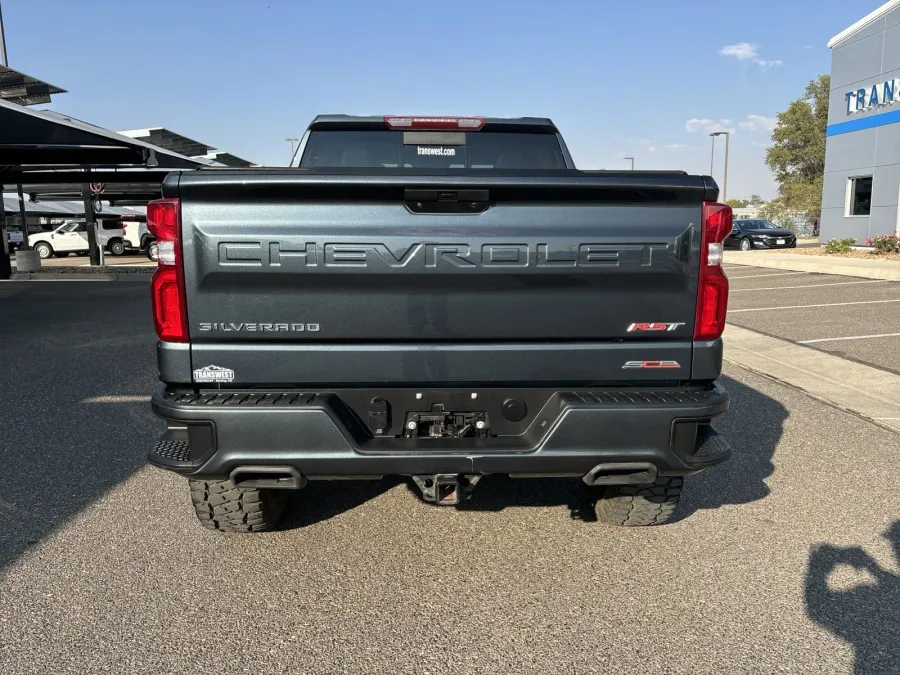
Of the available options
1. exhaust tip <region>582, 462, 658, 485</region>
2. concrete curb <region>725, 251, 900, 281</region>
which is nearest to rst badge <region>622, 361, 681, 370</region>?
exhaust tip <region>582, 462, 658, 485</region>

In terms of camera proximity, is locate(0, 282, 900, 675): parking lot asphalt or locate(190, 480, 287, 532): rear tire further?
locate(190, 480, 287, 532): rear tire

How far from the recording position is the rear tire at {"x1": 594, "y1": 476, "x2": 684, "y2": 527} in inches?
141

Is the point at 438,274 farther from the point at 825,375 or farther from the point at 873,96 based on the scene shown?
the point at 873,96

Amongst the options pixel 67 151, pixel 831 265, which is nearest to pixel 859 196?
pixel 831 265

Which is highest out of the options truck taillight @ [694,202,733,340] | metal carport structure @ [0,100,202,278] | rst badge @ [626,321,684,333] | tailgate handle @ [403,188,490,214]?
metal carport structure @ [0,100,202,278]

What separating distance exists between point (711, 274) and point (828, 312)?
10.2 m

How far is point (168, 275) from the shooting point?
2.78m

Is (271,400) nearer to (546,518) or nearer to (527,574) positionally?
(527,574)

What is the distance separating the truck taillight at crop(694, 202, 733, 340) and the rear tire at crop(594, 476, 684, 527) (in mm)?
940

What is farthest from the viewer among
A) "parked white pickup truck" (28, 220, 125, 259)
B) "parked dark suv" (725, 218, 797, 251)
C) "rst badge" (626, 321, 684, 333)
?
"parked white pickup truck" (28, 220, 125, 259)

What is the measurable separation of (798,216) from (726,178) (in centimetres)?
656

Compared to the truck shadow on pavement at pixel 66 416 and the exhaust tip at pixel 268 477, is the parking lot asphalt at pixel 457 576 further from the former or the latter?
the exhaust tip at pixel 268 477

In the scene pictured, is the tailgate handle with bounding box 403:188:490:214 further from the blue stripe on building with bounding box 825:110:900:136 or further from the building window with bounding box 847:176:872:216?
the building window with bounding box 847:176:872:216

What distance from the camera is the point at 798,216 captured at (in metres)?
55.3
